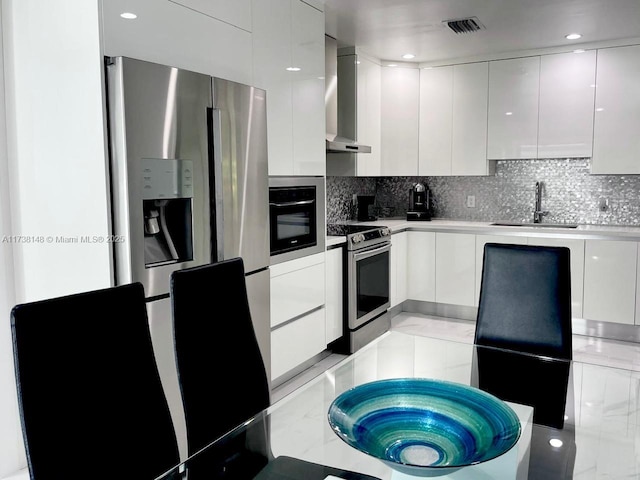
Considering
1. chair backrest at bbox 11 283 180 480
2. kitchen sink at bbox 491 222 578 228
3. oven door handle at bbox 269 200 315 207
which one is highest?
oven door handle at bbox 269 200 315 207

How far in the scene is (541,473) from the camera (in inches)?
51.4

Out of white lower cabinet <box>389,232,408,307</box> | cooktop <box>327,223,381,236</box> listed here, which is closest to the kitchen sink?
white lower cabinet <box>389,232,408,307</box>

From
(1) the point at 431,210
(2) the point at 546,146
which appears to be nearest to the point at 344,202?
(1) the point at 431,210

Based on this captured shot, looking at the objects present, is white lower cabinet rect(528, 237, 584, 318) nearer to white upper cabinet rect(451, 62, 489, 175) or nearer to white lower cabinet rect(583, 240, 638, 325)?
white lower cabinet rect(583, 240, 638, 325)

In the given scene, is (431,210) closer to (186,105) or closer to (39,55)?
(186,105)

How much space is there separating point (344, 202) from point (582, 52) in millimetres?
2405

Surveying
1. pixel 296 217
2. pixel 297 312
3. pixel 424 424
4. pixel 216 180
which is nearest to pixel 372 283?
pixel 297 312

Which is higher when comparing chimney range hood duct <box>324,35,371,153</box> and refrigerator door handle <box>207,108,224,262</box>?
chimney range hood duct <box>324,35,371,153</box>

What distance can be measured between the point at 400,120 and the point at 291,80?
2194 mm

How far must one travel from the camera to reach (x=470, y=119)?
200 inches

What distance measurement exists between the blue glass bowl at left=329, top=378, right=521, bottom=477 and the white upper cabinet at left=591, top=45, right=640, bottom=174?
12.4 ft

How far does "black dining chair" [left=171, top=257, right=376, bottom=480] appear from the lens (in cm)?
143

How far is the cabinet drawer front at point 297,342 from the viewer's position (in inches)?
130

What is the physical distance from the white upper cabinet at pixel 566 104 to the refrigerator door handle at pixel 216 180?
3.38m
